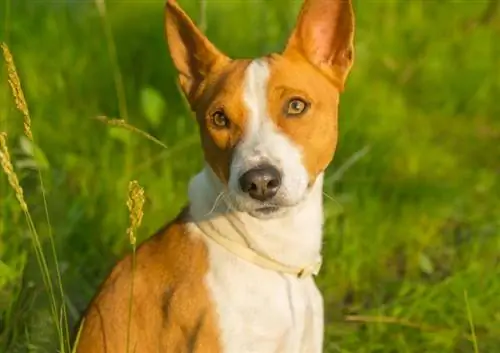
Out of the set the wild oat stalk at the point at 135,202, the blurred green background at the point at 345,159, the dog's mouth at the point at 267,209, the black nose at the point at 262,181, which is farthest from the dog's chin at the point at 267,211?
the blurred green background at the point at 345,159

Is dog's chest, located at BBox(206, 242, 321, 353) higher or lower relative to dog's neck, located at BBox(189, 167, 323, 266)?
lower

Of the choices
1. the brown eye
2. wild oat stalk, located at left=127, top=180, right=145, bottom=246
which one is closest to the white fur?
the brown eye

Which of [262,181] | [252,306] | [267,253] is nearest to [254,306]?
[252,306]

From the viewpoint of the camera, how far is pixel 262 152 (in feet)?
11.0

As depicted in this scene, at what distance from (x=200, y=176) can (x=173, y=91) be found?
8.48 ft

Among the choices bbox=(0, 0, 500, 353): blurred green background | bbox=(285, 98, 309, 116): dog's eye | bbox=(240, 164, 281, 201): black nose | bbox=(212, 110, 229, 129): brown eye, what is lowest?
bbox=(0, 0, 500, 353): blurred green background

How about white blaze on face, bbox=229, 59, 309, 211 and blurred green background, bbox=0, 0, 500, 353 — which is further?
blurred green background, bbox=0, 0, 500, 353

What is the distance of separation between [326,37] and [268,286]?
876 mm

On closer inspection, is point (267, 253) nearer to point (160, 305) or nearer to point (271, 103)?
point (160, 305)

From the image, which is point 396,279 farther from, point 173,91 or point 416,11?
point 416,11

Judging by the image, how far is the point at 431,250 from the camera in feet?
17.6

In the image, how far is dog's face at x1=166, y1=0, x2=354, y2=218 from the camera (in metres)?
3.37

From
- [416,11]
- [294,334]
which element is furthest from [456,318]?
[416,11]

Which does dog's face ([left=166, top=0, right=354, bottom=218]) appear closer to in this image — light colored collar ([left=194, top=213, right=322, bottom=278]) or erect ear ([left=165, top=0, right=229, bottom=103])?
erect ear ([left=165, top=0, right=229, bottom=103])
